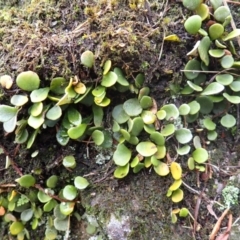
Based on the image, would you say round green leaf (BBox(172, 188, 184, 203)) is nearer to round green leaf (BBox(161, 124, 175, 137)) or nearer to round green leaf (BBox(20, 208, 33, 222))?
round green leaf (BBox(161, 124, 175, 137))

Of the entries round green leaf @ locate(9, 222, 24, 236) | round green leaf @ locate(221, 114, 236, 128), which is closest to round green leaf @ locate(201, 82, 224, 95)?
round green leaf @ locate(221, 114, 236, 128)

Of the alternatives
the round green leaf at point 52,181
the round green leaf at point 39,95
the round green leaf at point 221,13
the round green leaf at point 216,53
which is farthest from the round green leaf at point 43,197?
the round green leaf at point 221,13

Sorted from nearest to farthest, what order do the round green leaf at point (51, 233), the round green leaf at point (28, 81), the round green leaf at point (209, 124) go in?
the round green leaf at point (28, 81) → the round green leaf at point (209, 124) → the round green leaf at point (51, 233)

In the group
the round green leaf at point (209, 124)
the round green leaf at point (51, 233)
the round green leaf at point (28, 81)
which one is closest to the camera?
the round green leaf at point (28, 81)

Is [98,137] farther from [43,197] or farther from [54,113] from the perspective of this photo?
[43,197]

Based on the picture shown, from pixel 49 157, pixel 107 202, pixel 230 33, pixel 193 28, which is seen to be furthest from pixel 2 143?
pixel 230 33

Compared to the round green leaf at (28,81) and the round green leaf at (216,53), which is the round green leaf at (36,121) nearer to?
the round green leaf at (28,81)
